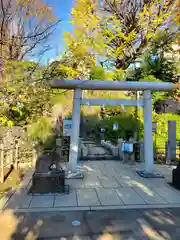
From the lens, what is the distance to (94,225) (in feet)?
11.2

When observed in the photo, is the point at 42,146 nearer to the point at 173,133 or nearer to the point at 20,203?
the point at 20,203

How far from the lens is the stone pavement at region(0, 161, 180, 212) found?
4.20 meters

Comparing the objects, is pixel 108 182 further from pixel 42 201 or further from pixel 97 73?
pixel 97 73

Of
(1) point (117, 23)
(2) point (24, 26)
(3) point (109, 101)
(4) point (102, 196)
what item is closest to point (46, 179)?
(4) point (102, 196)

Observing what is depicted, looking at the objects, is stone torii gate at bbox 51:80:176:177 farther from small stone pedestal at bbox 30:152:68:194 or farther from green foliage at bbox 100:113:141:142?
green foliage at bbox 100:113:141:142

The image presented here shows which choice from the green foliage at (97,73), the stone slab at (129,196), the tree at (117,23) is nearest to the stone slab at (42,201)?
the stone slab at (129,196)

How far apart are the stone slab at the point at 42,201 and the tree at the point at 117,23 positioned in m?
10.7

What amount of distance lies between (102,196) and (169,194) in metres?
1.49

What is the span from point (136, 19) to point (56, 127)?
30.9 ft

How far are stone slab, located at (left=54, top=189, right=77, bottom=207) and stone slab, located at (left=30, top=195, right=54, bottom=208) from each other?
114mm

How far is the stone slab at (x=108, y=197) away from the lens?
4.40 m

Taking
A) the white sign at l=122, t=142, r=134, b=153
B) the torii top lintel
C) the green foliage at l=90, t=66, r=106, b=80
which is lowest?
the white sign at l=122, t=142, r=134, b=153

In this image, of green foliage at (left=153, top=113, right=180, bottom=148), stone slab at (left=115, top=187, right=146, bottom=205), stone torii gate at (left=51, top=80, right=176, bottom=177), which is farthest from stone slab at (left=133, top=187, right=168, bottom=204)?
green foliage at (left=153, top=113, right=180, bottom=148)

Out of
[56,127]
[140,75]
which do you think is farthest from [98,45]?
[56,127]
